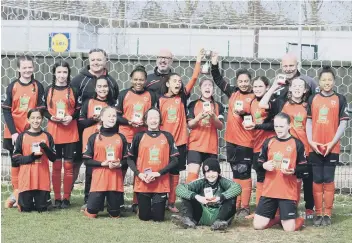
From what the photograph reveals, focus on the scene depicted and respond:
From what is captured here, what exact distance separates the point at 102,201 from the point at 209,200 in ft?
3.44

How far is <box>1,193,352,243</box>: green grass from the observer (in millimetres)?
5609

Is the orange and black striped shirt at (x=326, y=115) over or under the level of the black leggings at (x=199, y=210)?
over

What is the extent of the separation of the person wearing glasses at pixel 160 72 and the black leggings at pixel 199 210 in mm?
1251

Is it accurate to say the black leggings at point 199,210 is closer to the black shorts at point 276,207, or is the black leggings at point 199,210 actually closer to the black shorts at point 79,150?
the black shorts at point 276,207

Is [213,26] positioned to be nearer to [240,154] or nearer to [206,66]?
[206,66]

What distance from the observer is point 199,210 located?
6145 mm

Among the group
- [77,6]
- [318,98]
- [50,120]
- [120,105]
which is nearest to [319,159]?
[318,98]

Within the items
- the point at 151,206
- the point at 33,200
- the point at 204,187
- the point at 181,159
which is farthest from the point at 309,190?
the point at 33,200

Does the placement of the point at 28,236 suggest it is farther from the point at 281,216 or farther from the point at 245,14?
the point at 245,14

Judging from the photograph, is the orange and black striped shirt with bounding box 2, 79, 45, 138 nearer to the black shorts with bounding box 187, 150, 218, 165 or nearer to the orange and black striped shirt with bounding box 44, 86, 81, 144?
the orange and black striped shirt with bounding box 44, 86, 81, 144

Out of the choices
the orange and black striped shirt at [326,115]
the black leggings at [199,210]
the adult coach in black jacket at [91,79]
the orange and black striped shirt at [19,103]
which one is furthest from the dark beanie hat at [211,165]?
the orange and black striped shirt at [19,103]

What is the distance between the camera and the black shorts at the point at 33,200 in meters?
6.62

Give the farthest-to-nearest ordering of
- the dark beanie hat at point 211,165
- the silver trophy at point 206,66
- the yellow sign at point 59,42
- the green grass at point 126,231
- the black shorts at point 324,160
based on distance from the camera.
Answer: the yellow sign at point 59,42
the silver trophy at point 206,66
the black shorts at point 324,160
the dark beanie hat at point 211,165
the green grass at point 126,231

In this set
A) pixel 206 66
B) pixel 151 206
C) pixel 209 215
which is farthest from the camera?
pixel 206 66
